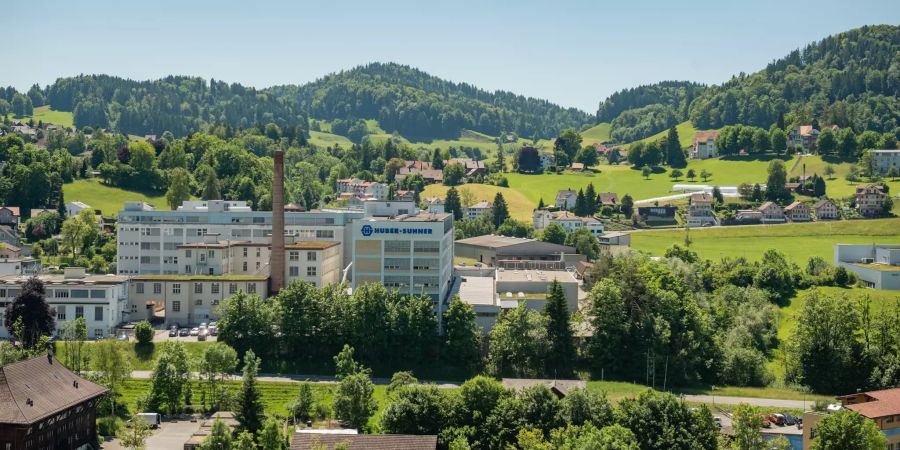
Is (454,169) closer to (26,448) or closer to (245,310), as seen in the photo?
(245,310)

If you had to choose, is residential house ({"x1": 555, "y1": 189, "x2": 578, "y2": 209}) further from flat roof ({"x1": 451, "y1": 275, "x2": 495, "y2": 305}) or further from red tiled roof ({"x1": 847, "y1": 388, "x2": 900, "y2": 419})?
red tiled roof ({"x1": 847, "y1": 388, "x2": 900, "y2": 419})

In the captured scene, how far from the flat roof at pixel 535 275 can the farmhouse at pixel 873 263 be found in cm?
2458

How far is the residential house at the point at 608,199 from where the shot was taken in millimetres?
133000

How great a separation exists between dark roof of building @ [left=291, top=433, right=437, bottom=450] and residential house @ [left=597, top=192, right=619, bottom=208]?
9227 centimetres

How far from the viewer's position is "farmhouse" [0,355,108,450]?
45281mm

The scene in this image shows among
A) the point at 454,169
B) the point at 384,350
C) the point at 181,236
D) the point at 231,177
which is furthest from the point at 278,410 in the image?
the point at 454,169

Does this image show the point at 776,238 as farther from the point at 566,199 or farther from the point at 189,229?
the point at 189,229

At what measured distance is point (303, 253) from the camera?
76.2 m

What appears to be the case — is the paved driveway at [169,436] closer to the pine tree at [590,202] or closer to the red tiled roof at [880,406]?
the red tiled roof at [880,406]

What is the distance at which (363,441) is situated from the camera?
1688 inches

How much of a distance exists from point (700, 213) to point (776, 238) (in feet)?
47.2

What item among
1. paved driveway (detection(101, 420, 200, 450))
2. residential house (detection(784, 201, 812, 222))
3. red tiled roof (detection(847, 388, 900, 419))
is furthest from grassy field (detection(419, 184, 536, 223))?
paved driveway (detection(101, 420, 200, 450))

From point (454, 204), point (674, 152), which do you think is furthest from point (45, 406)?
point (674, 152)

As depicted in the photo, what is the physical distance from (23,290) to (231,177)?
64480mm
